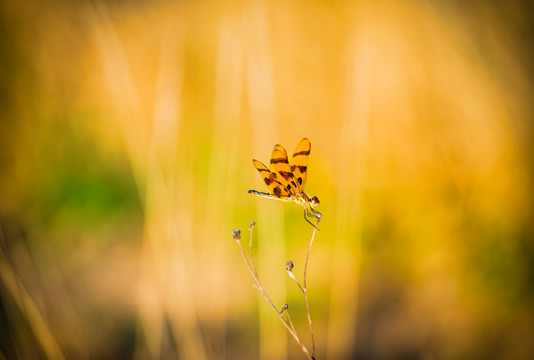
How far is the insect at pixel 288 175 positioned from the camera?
1.11 ft

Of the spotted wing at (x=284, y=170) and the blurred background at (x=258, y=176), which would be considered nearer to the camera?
the spotted wing at (x=284, y=170)

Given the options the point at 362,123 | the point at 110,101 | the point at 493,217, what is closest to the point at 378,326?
the point at 493,217

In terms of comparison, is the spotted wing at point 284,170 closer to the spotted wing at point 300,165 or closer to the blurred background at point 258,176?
the spotted wing at point 300,165

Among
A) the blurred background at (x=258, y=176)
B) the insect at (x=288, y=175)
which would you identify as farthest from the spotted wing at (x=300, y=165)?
the blurred background at (x=258, y=176)

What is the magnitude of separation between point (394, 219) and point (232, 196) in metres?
0.34

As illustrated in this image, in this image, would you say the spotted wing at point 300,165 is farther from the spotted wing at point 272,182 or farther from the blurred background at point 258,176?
the blurred background at point 258,176

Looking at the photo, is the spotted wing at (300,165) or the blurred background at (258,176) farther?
the blurred background at (258,176)

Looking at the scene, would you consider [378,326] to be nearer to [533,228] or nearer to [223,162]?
[533,228]

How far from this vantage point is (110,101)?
0.73 m

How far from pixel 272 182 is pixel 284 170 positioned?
0.06 ft

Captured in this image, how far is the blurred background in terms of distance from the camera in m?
0.68

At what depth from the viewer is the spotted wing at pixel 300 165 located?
0.34 metres

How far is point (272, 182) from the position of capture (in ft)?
1.14

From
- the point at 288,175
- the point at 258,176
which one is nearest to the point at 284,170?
the point at 288,175
